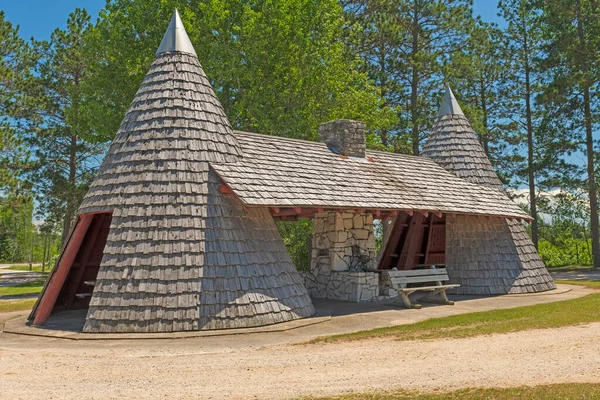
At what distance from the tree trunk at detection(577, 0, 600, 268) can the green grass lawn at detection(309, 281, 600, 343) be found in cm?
1856

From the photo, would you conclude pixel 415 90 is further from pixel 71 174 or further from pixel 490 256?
pixel 71 174

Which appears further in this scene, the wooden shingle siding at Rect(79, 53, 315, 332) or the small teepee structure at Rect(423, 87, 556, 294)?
the small teepee structure at Rect(423, 87, 556, 294)

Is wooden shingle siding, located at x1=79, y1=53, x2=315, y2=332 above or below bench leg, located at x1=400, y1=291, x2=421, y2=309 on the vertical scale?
above

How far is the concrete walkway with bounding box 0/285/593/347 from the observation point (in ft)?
29.0

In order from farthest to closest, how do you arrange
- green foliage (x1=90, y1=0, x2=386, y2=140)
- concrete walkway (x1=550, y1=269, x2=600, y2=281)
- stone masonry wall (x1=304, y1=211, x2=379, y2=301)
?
concrete walkway (x1=550, y1=269, x2=600, y2=281) → green foliage (x1=90, y1=0, x2=386, y2=140) → stone masonry wall (x1=304, y1=211, x2=379, y2=301)

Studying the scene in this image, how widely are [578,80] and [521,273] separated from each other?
1579 cm

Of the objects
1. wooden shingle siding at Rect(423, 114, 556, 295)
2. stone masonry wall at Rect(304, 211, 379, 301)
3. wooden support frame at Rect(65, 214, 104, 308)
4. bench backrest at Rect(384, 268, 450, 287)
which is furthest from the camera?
wooden shingle siding at Rect(423, 114, 556, 295)

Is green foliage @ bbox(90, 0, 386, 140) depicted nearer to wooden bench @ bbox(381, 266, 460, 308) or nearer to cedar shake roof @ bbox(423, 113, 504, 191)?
cedar shake roof @ bbox(423, 113, 504, 191)

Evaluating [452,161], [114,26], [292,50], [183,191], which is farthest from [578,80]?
[183,191]

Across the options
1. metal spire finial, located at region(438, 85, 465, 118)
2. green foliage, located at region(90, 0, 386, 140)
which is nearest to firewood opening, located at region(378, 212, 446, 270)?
metal spire finial, located at region(438, 85, 465, 118)

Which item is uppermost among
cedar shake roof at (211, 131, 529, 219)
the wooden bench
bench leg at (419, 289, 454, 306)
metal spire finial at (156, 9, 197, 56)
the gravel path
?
metal spire finial at (156, 9, 197, 56)

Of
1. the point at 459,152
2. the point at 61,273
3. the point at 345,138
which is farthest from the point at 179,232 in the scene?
the point at 459,152

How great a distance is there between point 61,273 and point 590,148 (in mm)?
28258

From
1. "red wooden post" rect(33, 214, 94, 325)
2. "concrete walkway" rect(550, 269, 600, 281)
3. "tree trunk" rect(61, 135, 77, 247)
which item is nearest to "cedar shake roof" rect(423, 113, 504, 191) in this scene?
"concrete walkway" rect(550, 269, 600, 281)
